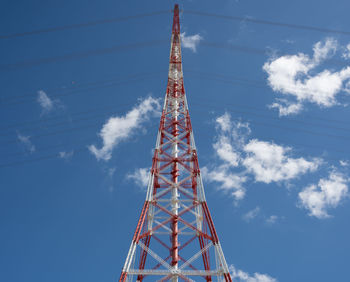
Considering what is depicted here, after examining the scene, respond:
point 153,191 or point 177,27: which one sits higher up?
point 177,27

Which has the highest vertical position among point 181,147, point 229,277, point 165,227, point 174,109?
point 174,109

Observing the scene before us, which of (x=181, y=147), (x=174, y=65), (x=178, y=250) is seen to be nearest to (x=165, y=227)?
(x=178, y=250)

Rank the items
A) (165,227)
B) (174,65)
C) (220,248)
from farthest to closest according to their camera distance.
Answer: (174,65)
(165,227)
(220,248)

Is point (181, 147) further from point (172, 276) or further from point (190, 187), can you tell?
point (172, 276)

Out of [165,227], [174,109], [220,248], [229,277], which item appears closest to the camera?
[229,277]

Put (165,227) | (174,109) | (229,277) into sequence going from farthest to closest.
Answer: (174,109), (165,227), (229,277)

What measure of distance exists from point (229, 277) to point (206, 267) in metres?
2.63

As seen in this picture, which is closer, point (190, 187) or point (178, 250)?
point (178, 250)

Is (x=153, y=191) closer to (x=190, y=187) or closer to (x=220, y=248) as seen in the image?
(x=190, y=187)

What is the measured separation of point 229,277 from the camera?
17469 mm

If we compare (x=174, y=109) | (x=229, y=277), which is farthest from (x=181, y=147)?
(x=229, y=277)

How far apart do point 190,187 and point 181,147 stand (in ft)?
13.3

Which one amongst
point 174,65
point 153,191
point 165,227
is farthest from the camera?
point 174,65

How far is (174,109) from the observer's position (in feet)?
94.6
